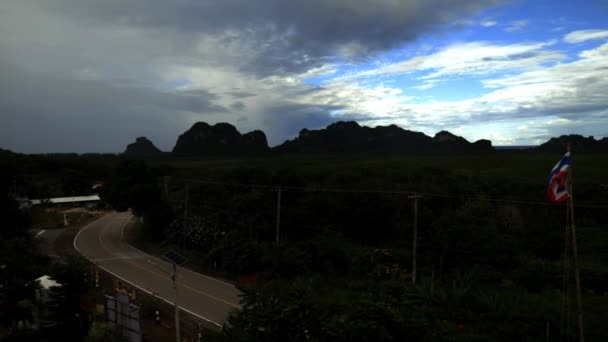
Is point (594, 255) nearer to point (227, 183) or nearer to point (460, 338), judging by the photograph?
point (460, 338)

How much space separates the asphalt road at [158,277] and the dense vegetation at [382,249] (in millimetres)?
1851

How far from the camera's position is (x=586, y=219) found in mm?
30719

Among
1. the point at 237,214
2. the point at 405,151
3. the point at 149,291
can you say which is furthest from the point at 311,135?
the point at 149,291

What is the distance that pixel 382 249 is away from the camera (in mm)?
25281

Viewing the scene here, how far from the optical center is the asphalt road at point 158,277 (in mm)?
19734

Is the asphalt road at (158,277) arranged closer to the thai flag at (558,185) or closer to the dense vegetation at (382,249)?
the dense vegetation at (382,249)

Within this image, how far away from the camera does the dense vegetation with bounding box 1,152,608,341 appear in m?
11.5

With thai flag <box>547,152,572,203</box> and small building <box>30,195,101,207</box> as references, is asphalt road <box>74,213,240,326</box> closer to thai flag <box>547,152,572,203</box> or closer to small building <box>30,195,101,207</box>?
thai flag <box>547,152,572,203</box>

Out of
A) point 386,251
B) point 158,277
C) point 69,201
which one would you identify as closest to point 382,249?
point 386,251

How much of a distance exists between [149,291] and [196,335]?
24.0 feet

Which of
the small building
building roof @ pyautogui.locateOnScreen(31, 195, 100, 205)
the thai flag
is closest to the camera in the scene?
the thai flag

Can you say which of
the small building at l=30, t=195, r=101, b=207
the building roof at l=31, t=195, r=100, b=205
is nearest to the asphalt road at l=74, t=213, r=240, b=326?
the small building at l=30, t=195, r=101, b=207

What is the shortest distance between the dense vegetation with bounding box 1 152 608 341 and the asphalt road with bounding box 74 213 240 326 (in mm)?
1851

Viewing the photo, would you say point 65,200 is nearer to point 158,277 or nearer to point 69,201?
point 69,201
